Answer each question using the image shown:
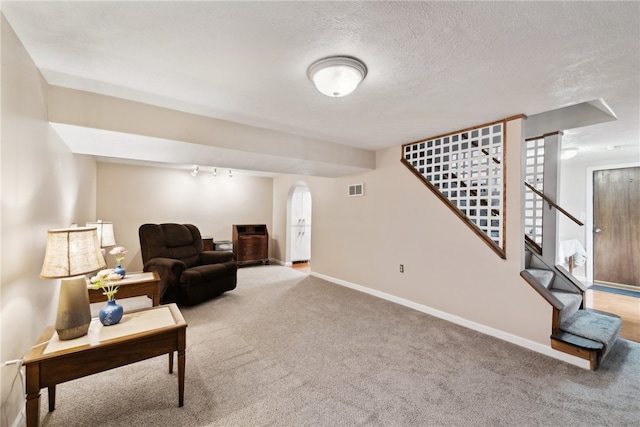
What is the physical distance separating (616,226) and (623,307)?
1681 mm

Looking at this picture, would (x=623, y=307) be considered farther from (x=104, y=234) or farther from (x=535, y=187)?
(x=104, y=234)

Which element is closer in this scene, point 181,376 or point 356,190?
point 181,376

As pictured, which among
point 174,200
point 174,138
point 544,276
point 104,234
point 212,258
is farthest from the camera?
point 174,200

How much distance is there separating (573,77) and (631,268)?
4.66m

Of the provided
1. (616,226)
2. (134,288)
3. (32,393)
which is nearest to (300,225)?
(134,288)

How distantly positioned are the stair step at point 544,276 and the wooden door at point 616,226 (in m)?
2.62

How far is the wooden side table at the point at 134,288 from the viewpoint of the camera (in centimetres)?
260

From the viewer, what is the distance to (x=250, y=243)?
6.25 m

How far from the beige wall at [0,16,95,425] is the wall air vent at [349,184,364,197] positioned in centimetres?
352

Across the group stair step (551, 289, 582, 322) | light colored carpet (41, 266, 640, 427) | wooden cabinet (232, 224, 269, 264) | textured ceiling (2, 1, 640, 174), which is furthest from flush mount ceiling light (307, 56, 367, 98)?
wooden cabinet (232, 224, 269, 264)

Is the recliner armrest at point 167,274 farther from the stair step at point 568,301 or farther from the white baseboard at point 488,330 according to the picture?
the stair step at point 568,301

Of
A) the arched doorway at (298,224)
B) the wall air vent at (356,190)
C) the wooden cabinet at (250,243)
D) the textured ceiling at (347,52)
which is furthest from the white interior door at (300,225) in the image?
the textured ceiling at (347,52)

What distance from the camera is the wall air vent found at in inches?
168

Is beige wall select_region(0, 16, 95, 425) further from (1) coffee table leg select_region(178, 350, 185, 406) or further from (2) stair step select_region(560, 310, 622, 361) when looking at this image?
(2) stair step select_region(560, 310, 622, 361)
